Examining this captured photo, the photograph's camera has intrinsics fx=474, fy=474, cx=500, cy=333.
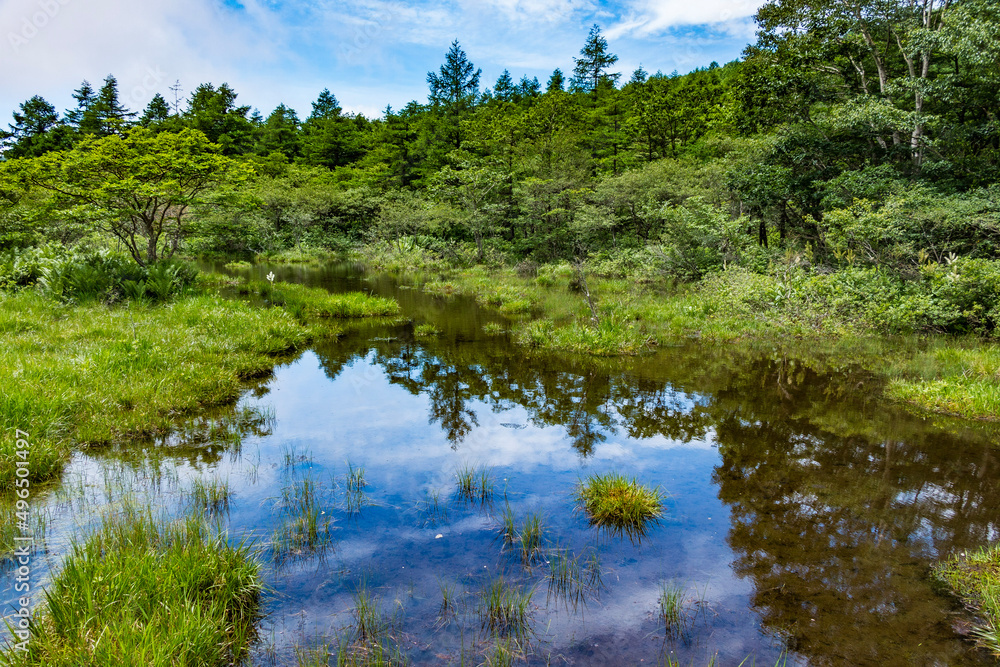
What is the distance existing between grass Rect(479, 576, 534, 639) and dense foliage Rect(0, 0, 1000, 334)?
11.9 meters

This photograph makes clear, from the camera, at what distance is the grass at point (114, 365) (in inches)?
225

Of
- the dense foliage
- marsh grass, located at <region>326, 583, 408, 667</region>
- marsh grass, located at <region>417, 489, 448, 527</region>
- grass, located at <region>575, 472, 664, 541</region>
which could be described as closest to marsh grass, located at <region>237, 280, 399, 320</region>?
the dense foliage

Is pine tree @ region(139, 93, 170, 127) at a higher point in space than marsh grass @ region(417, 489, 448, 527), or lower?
higher

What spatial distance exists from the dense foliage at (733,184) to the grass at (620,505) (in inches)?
387

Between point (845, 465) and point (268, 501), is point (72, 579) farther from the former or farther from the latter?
point (845, 465)

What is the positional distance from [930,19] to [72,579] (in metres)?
24.7

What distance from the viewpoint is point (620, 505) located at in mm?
5102

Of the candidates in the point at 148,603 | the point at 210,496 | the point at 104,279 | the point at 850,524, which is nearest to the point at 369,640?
the point at 148,603

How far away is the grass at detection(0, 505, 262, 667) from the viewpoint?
2.77 metres

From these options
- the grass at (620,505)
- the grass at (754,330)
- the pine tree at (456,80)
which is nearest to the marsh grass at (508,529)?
the grass at (620,505)

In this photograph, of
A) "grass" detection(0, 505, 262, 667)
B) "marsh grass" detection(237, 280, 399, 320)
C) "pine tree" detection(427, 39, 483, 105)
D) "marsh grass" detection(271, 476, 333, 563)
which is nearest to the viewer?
"grass" detection(0, 505, 262, 667)

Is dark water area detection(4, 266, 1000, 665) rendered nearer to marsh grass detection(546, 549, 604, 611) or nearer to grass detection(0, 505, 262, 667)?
marsh grass detection(546, 549, 604, 611)

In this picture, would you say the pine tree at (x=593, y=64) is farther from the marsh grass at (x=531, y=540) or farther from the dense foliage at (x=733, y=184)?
the marsh grass at (x=531, y=540)

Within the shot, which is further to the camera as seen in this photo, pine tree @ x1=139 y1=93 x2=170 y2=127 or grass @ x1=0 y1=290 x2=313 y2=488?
pine tree @ x1=139 y1=93 x2=170 y2=127
